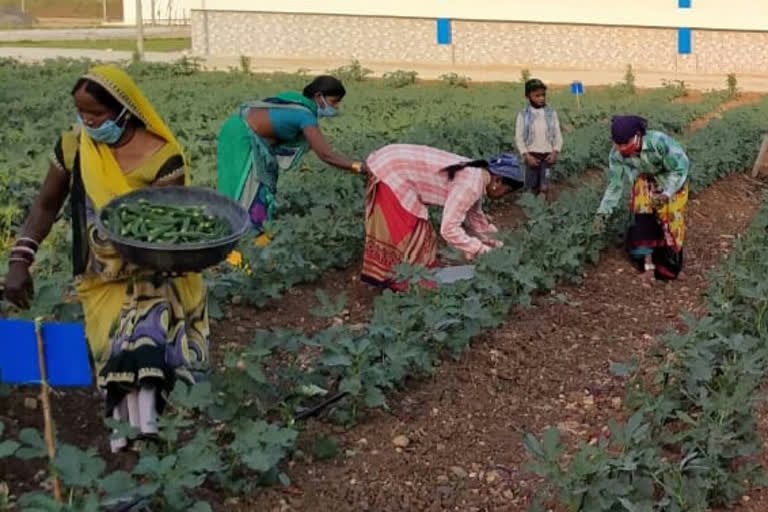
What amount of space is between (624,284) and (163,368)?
3742 millimetres


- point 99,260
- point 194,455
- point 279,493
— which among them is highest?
point 99,260

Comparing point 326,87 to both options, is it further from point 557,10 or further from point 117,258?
point 557,10

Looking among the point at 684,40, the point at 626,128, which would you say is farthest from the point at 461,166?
the point at 684,40

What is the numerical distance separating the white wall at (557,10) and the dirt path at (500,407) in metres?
17.3

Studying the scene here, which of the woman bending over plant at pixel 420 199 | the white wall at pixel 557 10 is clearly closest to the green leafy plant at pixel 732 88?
the white wall at pixel 557 10

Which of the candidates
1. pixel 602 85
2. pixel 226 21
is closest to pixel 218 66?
pixel 226 21

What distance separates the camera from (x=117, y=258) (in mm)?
3877

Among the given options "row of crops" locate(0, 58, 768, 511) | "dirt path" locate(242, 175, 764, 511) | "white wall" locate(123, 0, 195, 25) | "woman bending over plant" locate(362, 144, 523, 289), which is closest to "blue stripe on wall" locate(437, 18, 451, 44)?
"row of crops" locate(0, 58, 768, 511)

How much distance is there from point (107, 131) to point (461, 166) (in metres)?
2.53

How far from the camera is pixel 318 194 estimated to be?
25.8ft

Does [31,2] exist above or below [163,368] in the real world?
above

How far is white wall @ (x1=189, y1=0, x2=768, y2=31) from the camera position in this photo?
75.7ft

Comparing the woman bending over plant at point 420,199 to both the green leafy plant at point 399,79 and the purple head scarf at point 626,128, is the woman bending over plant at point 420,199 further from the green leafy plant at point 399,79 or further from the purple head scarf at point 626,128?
the green leafy plant at point 399,79

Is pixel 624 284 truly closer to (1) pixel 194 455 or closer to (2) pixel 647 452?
(2) pixel 647 452
